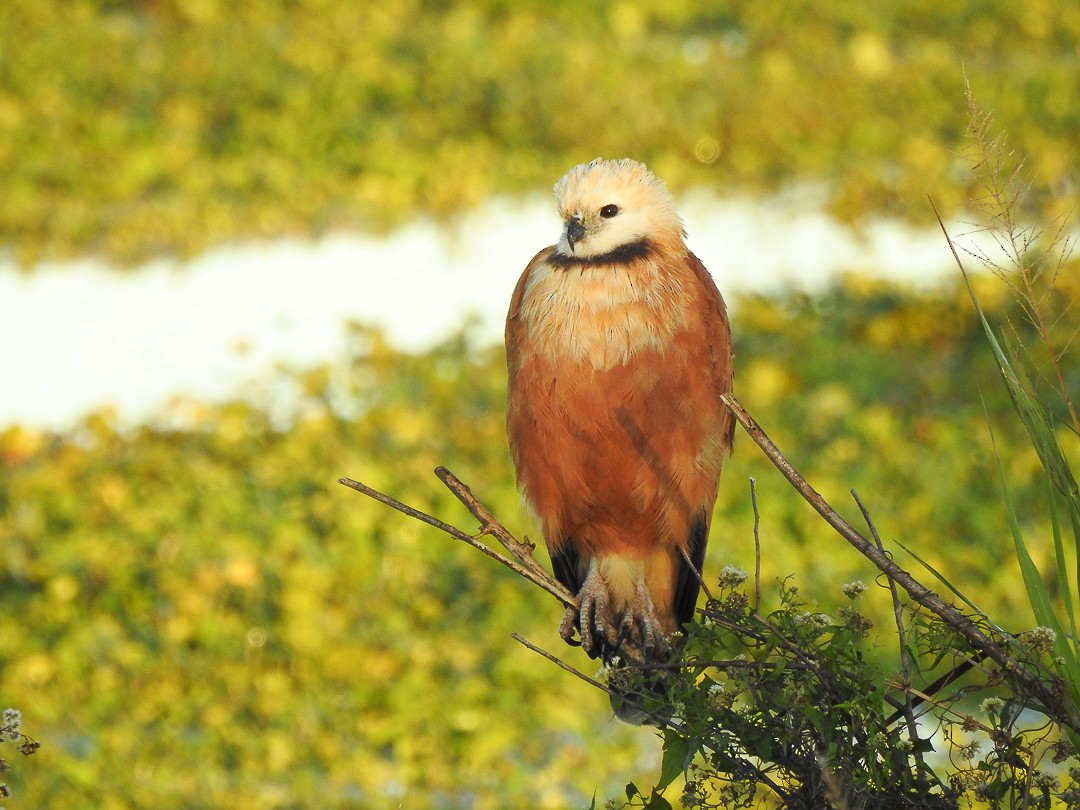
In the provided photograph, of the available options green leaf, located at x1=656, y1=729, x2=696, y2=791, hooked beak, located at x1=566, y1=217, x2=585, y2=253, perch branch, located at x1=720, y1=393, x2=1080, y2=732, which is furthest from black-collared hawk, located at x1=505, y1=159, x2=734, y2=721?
perch branch, located at x1=720, y1=393, x2=1080, y2=732

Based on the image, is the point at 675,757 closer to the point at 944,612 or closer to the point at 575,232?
the point at 944,612

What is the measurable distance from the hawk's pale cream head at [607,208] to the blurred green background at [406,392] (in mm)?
721

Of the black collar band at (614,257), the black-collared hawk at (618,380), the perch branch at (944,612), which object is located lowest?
the perch branch at (944,612)

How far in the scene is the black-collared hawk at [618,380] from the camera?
8.72 ft

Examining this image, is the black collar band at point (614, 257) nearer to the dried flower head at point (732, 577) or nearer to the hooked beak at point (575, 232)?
the hooked beak at point (575, 232)

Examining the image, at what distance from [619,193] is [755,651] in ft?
3.98

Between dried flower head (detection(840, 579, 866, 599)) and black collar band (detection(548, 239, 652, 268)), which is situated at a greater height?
black collar band (detection(548, 239, 652, 268))

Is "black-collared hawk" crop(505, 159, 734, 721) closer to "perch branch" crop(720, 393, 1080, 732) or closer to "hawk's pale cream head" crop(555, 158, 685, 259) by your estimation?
"hawk's pale cream head" crop(555, 158, 685, 259)

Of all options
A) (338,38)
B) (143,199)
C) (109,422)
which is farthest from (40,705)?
(338,38)

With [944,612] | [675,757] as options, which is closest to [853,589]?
[944,612]

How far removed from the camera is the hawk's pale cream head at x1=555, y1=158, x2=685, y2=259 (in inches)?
107

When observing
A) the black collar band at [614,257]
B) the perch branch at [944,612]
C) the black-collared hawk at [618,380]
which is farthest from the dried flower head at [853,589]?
the black collar band at [614,257]

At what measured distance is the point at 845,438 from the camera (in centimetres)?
559

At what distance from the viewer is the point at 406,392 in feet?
20.1
